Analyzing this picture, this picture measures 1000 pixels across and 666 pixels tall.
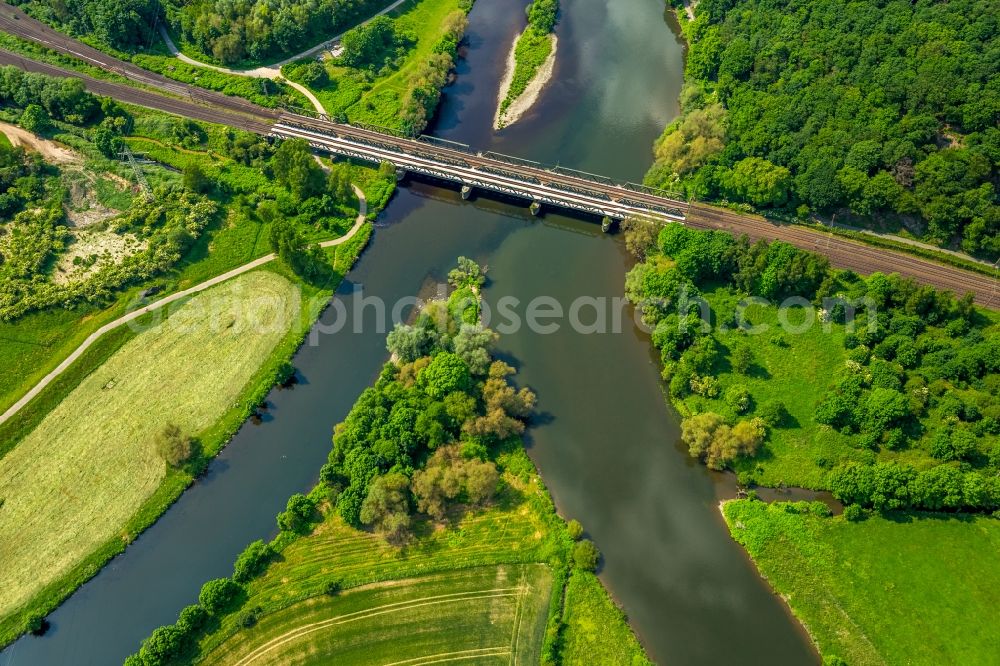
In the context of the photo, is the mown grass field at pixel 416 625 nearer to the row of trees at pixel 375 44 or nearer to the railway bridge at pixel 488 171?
the railway bridge at pixel 488 171

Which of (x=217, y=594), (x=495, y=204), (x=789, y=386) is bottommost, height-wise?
(x=217, y=594)

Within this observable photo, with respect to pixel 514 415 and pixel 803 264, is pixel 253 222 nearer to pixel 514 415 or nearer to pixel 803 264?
pixel 514 415

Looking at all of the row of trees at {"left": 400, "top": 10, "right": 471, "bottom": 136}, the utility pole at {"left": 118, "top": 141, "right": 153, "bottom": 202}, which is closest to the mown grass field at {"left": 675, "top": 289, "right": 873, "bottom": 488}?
the row of trees at {"left": 400, "top": 10, "right": 471, "bottom": 136}

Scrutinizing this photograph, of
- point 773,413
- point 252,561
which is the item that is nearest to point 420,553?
point 252,561

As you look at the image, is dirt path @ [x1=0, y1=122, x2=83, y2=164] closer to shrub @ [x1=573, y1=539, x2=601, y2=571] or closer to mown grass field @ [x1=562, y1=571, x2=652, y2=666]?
shrub @ [x1=573, y1=539, x2=601, y2=571]

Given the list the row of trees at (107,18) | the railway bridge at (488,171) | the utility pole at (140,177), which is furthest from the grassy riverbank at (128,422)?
the row of trees at (107,18)

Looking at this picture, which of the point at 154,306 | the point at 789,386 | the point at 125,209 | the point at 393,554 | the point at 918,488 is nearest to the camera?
the point at 918,488

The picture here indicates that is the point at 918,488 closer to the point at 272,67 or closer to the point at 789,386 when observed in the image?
the point at 789,386
